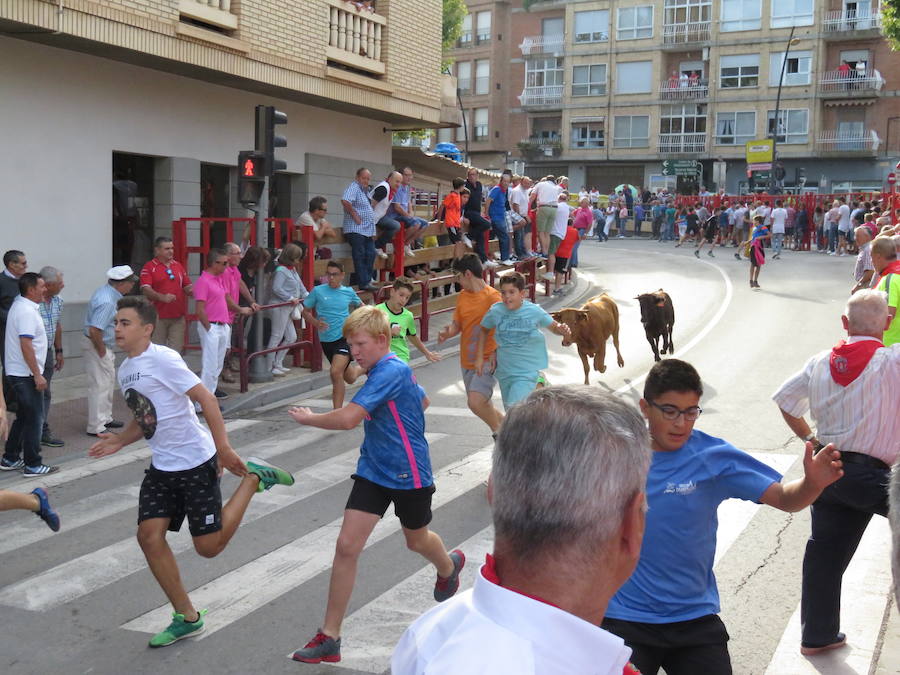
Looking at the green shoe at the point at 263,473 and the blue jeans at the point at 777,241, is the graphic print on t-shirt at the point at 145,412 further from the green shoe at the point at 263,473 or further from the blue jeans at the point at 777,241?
the blue jeans at the point at 777,241

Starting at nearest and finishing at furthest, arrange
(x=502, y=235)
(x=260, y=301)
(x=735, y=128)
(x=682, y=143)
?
(x=260, y=301) → (x=502, y=235) → (x=735, y=128) → (x=682, y=143)

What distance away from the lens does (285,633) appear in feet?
20.5

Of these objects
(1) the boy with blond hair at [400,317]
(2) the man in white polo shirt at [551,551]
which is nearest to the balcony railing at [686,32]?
(1) the boy with blond hair at [400,317]

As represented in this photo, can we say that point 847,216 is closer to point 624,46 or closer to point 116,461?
point 116,461

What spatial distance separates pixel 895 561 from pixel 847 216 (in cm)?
3403

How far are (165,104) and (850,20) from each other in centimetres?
5089

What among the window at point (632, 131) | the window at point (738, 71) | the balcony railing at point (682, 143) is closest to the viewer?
the window at point (738, 71)

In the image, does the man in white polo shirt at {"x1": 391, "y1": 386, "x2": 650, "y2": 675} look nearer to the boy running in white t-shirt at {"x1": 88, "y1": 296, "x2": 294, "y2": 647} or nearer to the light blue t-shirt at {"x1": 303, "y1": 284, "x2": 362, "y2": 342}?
the boy running in white t-shirt at {"x1": 88, "y1": 296, "x2": 294, "y2": 647}

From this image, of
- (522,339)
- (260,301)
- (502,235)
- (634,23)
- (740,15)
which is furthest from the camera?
(634,23)

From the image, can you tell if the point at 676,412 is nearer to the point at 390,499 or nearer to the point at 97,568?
the point at 390,499

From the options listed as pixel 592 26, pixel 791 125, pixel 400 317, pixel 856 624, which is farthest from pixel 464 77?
pixel 856 624

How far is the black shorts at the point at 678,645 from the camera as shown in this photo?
4.05 metres

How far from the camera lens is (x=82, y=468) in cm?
1052

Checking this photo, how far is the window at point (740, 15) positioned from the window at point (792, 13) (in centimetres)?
100
